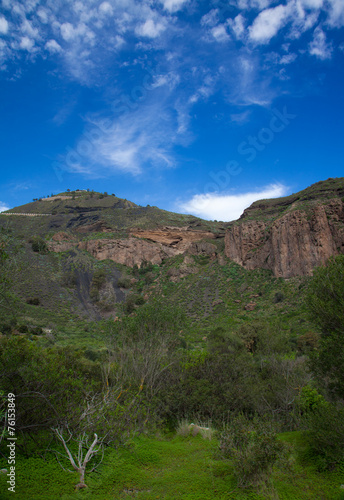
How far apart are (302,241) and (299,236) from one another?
40.0 inches

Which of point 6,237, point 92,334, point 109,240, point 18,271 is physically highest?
point 109,240

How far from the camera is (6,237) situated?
266 inches

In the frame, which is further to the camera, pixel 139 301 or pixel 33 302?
pixel 139 301

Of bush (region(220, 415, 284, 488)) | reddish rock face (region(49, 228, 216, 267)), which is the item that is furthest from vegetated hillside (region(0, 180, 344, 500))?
reddish rock face (region(49, 228, 216, 267))

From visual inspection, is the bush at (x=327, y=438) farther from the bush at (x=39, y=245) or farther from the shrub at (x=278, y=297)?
the bush at (x=39, y=245)

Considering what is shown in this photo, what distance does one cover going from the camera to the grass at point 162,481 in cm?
448

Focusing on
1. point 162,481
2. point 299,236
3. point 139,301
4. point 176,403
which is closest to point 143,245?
point 139,301

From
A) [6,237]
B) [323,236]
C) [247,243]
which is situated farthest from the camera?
[247,243]

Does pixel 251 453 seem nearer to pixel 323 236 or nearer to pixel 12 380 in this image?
pixel 12 380

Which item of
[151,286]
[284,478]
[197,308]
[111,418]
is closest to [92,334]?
[197,308]

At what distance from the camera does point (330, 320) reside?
30.2 ft

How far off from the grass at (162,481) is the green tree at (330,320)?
3.57 m

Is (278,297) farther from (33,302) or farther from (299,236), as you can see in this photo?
(33,302)

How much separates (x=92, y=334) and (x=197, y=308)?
15476 millimetres
